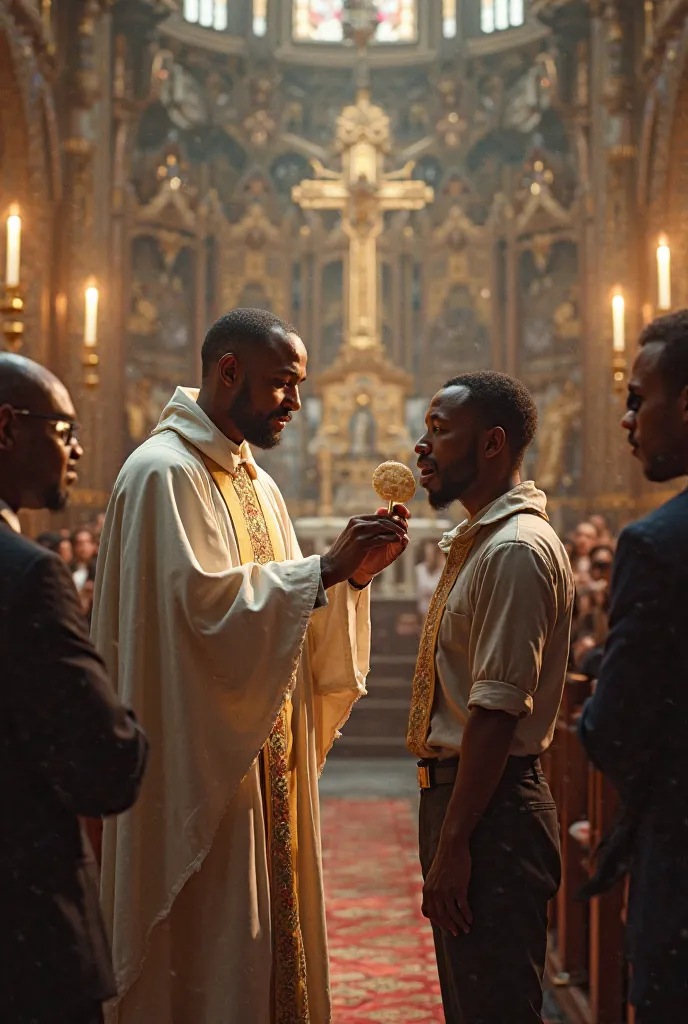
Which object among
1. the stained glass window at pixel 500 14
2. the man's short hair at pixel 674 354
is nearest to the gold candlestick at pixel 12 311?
the man's short hair at pixel 674 354

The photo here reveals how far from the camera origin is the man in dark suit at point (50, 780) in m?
1.77

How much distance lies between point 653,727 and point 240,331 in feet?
5.22

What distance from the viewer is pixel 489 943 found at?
7.79 ft

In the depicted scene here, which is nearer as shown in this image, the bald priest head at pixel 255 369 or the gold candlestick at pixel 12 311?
the bald priest head at pixel 255 369

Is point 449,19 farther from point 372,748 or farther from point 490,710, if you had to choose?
point 490,710

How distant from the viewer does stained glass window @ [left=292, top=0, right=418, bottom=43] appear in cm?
1750

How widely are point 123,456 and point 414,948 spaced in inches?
397

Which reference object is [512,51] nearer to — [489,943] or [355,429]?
[355,429]

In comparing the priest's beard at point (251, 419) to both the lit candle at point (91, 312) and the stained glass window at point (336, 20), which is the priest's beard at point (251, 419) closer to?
the lit candle at point (91, 312)

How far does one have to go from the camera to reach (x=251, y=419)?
10.2 feet

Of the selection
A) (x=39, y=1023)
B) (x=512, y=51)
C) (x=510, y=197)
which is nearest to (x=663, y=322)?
(x=39, y=1023)

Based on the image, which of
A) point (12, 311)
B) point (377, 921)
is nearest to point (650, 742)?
point (377, 921)

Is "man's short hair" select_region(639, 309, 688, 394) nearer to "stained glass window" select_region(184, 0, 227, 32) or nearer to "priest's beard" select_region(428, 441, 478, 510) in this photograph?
"priest's beard" select_region(428, 441, 478, 510)

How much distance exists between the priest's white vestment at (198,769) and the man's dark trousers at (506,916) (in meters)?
0.60
